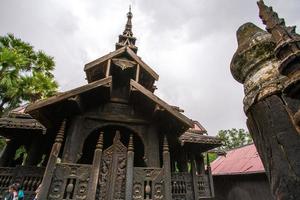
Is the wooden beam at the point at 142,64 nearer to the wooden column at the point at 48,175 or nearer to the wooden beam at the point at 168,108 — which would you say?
the wooden beam at the point at 168,108

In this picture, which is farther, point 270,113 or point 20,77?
point 20,77

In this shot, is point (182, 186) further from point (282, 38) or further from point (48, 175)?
point (282, 38)

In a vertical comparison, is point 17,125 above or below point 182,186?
above

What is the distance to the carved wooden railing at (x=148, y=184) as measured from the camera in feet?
16.4

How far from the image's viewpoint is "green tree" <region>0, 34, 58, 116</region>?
1213 cm

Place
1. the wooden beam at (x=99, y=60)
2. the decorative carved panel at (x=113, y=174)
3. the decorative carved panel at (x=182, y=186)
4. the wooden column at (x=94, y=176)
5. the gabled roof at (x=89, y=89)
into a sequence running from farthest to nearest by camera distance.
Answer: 1. the wooden beam at (x=99, y=60)
2. the decorative carved panel at (x=182, y=186)
3. the gabled roof at (x=89, y=89)
4. the decorative carved panel at (x=113, y=174)
5. the wooden column at (x=94, y=176)

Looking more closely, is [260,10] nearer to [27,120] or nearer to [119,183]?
[119,183]

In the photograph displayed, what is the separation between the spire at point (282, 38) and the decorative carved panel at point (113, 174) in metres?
4.70

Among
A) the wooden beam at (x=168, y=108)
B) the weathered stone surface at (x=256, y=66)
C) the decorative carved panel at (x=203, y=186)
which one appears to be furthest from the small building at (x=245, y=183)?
the weathered stone surface at (x=256, y=66)

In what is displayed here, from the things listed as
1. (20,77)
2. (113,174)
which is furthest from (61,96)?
(20,77)

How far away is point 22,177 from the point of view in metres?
5.84

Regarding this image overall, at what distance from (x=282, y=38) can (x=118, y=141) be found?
16.1ft

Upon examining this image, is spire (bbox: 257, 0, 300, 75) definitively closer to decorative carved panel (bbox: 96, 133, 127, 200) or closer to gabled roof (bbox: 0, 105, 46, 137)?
decorative carved panel (bbox: 96, 133, 127, 200)

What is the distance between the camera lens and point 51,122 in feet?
20.1
